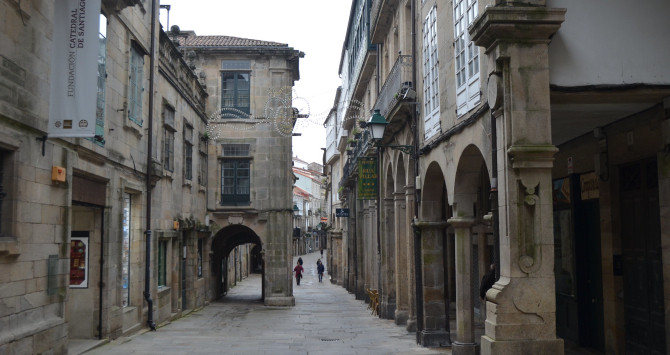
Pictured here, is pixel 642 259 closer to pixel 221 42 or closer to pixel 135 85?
pixel 135 85

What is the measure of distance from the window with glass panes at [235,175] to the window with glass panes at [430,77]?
14.0m

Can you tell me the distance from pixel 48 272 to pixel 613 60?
8.51m

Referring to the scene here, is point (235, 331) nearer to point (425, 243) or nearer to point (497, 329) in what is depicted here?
point (425, 243)

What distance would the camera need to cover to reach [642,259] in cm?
1045

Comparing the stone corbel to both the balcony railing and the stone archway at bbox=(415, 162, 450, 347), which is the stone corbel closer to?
the balcony railing

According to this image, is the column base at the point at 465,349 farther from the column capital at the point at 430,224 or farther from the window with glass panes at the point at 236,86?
the window with glass panes at the point at 236,86

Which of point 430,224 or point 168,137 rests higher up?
point 168,137

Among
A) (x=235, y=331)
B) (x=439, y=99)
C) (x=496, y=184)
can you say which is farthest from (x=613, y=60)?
(x=235, y=331)

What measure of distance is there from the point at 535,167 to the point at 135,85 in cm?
1038

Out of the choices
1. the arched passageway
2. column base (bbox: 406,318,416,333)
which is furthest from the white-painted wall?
the arched passageway

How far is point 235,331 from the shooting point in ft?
57.8

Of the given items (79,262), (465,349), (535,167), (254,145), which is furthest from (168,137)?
(535,167)

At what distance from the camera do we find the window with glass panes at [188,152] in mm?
22036

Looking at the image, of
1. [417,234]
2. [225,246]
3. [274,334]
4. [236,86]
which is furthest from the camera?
[225,246]
